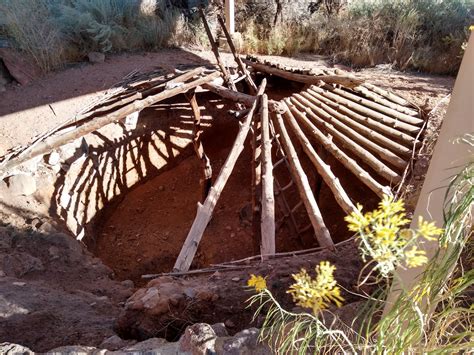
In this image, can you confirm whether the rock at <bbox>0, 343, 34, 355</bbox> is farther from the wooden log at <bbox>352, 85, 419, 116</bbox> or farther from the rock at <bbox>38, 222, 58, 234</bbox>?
the wooden log at <bbox>352, 85, 419, 116</bbox>

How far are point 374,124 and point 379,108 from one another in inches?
17.3

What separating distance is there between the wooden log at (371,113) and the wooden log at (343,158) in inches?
21.1

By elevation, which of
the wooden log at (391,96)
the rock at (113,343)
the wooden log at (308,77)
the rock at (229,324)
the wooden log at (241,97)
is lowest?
the rock at (229,324)

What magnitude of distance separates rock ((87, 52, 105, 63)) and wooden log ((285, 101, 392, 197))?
4.18 meters

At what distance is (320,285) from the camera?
126cm

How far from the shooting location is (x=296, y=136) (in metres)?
5.30

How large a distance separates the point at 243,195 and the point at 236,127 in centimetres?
147

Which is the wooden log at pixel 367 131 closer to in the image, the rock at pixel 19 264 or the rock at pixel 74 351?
the rock at pixel 74 351

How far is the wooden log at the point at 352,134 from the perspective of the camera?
167 inches

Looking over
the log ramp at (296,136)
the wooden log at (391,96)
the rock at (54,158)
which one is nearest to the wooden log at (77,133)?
the log ramp at (296,136)

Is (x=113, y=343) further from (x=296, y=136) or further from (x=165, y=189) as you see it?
(x=165, y=189)

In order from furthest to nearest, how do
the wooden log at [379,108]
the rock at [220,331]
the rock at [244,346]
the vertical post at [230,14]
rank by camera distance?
1. the vertical post at [230,14]
2. the wooden log at [379,108]
3. the rock at [220,331]
4. the rock at [244,346]

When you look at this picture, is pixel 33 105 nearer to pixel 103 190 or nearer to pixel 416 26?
pixel 103 190

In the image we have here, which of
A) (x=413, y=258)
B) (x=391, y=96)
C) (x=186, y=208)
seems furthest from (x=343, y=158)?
(x=413, y=258)
